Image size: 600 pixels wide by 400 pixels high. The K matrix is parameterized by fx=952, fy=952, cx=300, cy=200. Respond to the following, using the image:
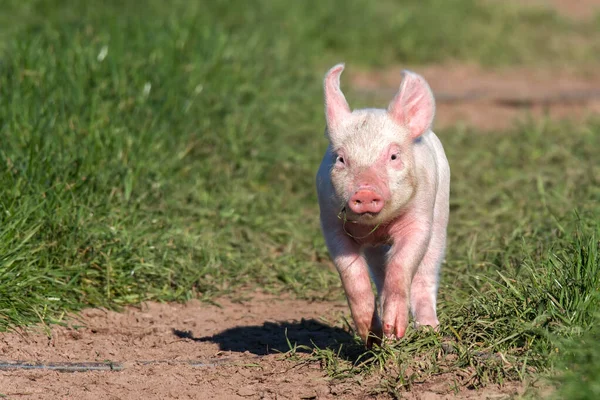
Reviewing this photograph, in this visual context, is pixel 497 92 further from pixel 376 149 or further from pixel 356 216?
pixel 356 216

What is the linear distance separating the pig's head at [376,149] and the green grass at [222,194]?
66 cm

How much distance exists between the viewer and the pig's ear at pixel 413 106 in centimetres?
443

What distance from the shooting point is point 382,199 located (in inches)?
158

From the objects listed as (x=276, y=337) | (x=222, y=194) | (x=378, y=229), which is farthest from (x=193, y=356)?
(x=222, y=194)

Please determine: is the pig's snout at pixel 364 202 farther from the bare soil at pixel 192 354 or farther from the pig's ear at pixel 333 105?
the bare soil at pixel 192 354

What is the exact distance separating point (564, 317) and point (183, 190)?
326 centimetres

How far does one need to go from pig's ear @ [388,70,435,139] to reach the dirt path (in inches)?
192

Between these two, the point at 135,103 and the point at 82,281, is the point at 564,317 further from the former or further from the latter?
the point at 135,103

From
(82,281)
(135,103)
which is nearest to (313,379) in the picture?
(82,281)

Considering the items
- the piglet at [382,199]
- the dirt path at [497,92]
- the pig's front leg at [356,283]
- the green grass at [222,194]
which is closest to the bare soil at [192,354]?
the green grass at [222,194]

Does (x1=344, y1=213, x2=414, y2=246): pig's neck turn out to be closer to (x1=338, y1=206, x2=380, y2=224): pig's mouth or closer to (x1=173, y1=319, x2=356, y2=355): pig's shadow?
(x1=338, y1=206, x2=380, y2=224): pig's mouth

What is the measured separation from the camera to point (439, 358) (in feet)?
13.8

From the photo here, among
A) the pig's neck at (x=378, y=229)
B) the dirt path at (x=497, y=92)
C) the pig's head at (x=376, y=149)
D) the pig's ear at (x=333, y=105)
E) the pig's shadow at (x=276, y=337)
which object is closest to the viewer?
the pig's head at (x=376, y=149)

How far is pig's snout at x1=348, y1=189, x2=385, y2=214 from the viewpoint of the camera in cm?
394
